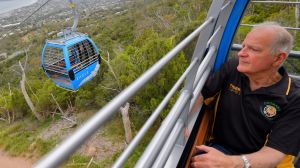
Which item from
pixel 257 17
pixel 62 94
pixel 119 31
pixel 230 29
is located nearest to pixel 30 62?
pixel 119 31

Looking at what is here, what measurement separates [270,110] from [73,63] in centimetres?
646

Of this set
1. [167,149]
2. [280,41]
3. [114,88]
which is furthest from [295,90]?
[114,88]

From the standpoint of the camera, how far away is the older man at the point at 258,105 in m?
1.28

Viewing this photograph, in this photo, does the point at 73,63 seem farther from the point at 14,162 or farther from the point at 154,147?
the point at 14,162

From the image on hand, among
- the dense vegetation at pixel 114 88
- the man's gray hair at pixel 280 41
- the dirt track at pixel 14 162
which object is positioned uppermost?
the man's gray hair at pixel 280 41

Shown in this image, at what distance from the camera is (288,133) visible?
4.24ft

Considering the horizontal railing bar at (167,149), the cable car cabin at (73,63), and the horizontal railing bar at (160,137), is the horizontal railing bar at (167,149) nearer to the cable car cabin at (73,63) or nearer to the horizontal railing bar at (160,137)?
the horizontal railing bar at (160,137)

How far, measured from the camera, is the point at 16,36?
36094 millimetres

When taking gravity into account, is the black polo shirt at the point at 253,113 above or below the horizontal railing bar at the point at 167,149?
below

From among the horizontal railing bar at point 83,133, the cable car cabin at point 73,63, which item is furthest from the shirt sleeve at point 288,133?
the cable car cabin at point 73,63

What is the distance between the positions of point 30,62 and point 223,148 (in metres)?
26.5

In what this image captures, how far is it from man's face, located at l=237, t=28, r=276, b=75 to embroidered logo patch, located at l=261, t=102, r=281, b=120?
0.58 feet

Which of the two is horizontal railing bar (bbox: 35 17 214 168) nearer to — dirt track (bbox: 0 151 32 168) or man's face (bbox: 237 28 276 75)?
man's face (bbox: 237 28 276 75)

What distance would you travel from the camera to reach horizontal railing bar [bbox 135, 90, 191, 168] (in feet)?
2.67
